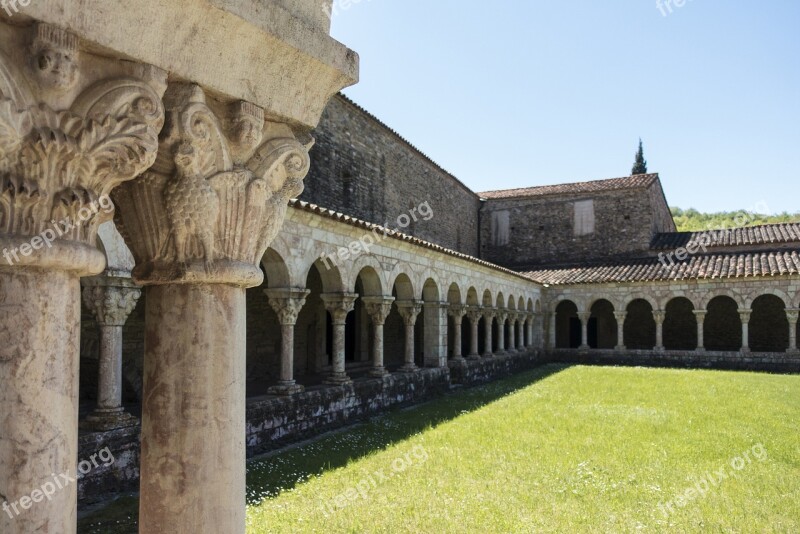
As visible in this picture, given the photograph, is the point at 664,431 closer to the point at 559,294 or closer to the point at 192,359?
the point at 192,359

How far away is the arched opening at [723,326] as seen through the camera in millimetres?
24047

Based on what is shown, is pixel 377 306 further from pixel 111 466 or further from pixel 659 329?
pixel 659 329

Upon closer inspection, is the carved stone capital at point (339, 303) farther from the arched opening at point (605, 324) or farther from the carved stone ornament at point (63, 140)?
Answer: the arched opening at point (605, 324)

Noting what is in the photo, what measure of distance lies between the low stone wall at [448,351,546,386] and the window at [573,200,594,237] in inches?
325

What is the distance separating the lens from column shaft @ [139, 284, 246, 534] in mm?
1756

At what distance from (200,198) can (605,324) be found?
26015mm

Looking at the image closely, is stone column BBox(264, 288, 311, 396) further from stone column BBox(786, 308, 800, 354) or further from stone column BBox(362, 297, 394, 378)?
stone column BBox(786, 308, 800, 354)

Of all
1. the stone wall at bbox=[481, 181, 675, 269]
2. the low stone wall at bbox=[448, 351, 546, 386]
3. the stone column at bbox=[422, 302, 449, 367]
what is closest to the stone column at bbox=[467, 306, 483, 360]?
the low stone wall at bbox=[448, 351, 546, 386]

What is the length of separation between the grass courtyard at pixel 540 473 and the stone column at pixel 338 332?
0.88 meters

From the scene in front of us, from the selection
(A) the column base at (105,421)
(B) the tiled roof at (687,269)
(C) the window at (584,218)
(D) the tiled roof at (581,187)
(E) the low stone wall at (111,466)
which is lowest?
(E) the low stone wall at (111,466)

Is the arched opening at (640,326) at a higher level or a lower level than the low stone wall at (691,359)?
higher

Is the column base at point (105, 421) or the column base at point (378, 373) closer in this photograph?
the column base at point (105, 421)

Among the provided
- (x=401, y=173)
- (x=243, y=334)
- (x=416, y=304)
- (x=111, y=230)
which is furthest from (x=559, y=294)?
(x=243, y=334)

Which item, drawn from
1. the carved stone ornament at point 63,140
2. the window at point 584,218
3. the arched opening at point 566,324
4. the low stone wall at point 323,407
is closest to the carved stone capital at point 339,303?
the low stone wall at point 323,407
